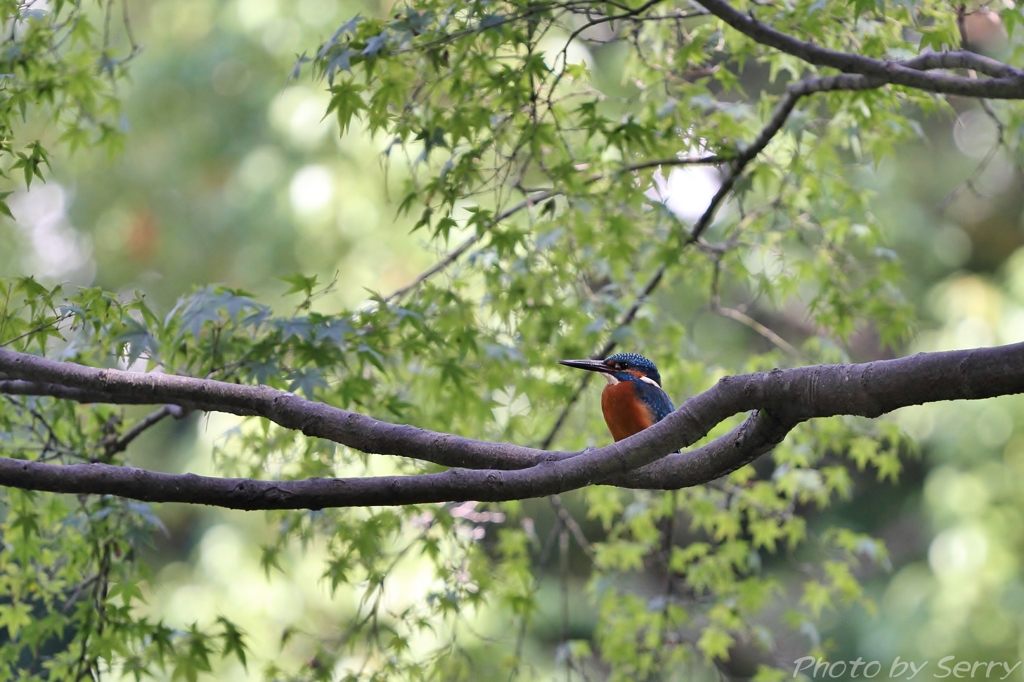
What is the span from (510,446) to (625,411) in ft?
4.17

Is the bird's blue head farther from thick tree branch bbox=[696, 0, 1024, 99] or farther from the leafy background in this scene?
thick tree branch bbox=[696, 0, 1024, 99]

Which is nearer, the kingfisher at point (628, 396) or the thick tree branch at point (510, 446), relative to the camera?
the thick tree branch at point (510, 446)

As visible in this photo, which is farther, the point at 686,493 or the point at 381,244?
the point at 381,244

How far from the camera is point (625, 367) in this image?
355cm

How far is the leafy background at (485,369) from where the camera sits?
12.3 ft

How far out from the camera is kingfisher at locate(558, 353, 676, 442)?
11.0ft

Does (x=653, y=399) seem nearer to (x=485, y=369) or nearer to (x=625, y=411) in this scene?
(x=625, y=411)

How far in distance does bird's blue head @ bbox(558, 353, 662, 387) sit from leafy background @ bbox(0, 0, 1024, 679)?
36cm

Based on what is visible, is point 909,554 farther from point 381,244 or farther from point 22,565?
point 22,565

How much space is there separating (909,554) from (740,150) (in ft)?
24.1

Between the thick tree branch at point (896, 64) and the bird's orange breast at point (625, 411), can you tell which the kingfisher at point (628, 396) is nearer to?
the bird's orange breast at point (625, 411)

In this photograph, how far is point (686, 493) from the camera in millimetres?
4285

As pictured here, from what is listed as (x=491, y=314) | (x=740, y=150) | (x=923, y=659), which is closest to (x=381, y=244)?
(x=491, y=314)

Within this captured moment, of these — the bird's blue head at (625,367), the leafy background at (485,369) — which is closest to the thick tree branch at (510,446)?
the leafy background at (485,369)
